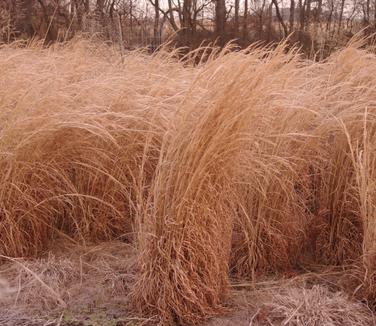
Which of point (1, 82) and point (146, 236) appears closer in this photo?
point (146, 236)

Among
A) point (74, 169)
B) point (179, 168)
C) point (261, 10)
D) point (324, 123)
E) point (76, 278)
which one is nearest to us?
point (179, 168)

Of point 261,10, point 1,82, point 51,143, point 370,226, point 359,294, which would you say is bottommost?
point 359,294

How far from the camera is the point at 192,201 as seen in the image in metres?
1.48

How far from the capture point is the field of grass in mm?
1509

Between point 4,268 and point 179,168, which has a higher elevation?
point 179,168

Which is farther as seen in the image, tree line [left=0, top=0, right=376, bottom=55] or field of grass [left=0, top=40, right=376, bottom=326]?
tree line [left=0, top=0, right=376, bottom=55]

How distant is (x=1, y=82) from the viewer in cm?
226

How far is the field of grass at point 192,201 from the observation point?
4.95 ft

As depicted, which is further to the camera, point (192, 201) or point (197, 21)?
point (197, 21)

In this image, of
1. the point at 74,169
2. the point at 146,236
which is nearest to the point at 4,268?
the point at 74,169

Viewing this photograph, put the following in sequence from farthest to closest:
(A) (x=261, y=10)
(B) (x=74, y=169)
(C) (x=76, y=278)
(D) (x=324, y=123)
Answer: (A) (x=261, y=10) < (B) (x=74, y=169) < (D) (x=324, y=123) < (C) (x=76, y=278)

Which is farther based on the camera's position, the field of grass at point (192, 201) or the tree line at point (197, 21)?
the tree line at point (197, 21)

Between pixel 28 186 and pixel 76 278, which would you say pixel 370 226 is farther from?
pixel 28 186

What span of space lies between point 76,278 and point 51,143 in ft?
1.78
